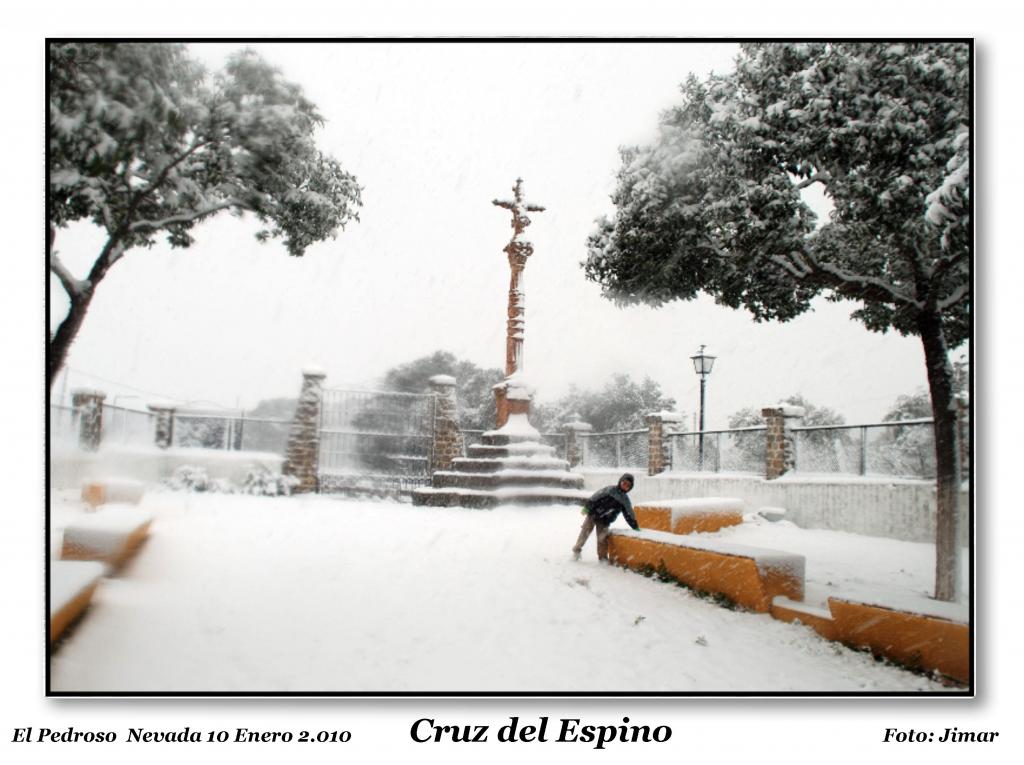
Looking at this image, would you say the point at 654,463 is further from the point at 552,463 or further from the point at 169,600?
the point at 169,600

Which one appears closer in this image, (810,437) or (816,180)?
(816,180)

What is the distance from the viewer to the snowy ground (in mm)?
2771

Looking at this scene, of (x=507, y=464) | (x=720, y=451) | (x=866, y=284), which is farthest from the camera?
(x=507, y=464)

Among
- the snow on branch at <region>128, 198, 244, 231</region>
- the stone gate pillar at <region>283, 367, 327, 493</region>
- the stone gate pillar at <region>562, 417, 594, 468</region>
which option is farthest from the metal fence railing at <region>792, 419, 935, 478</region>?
the snow on branch at <region>128, 198, 244, 231</region>

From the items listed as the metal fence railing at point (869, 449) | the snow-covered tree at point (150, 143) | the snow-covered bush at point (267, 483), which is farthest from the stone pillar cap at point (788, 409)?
the snow-covered tree at point (150, 143)

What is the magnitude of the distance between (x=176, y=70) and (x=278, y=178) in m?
0.68

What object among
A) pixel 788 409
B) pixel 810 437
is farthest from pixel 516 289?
pixel 810 437

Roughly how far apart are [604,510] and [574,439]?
1303mm

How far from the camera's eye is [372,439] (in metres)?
4.97

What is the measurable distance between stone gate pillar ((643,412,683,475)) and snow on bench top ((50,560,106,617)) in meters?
3.37

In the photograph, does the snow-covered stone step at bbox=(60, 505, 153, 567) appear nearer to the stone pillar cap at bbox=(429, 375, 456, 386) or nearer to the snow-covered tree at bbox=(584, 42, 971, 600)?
the stone pillar cap at bbox=(429, 375, 456, 386)

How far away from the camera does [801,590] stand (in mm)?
3486

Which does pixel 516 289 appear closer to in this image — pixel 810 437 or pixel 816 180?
pixel 816 180

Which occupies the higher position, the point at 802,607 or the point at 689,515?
the point at 689,515
